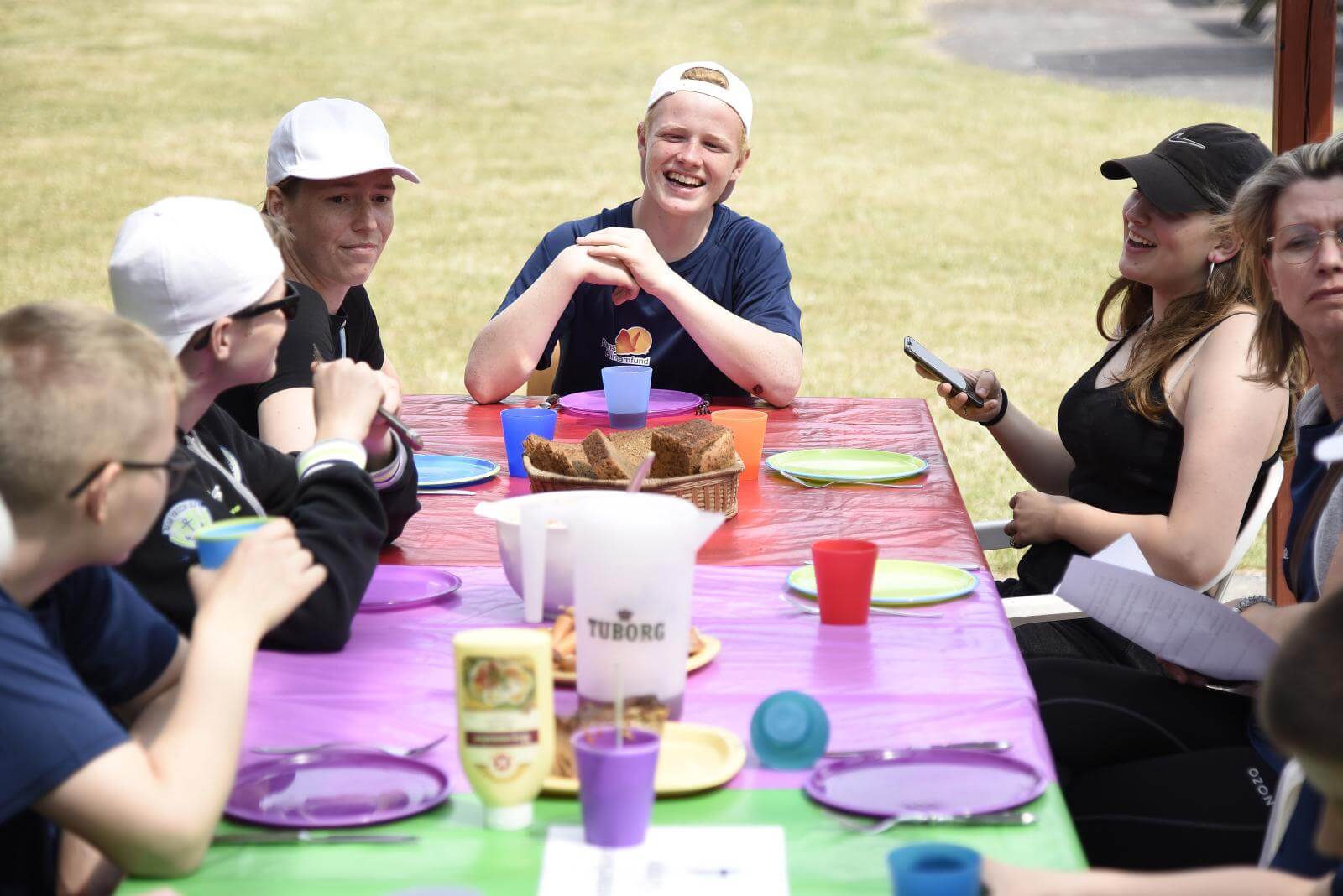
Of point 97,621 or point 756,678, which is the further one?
point 756,678

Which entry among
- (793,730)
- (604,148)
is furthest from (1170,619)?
(604,148)

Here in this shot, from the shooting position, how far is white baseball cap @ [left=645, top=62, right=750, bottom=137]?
3.48 m

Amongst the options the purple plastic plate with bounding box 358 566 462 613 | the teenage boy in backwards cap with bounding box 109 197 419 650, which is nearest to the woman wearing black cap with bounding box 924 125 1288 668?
the purple plastic plate with bounding box 358 566 462 613

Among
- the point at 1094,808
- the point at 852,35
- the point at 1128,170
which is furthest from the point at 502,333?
the point at 852,35

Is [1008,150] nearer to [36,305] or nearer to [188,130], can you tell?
[188,130]

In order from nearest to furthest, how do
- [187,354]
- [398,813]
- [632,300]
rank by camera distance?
[398,813] → [187,354] → [632,300]

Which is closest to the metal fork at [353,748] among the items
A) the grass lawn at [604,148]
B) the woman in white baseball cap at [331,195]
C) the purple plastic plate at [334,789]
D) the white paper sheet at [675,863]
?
the purple plastic plate at [334,789]

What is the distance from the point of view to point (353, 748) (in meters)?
1.54

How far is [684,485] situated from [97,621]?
940mm

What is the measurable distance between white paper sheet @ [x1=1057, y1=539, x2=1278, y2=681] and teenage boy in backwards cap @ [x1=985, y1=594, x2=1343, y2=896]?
50 cm

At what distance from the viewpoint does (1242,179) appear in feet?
9.17

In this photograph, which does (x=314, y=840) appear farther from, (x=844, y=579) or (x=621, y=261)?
(x=621, y=261)

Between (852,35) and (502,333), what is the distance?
18.4m

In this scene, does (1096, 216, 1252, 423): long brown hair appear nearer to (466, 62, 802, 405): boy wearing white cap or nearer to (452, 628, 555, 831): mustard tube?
(466, 62, 802, 405): boy wearing white cap
